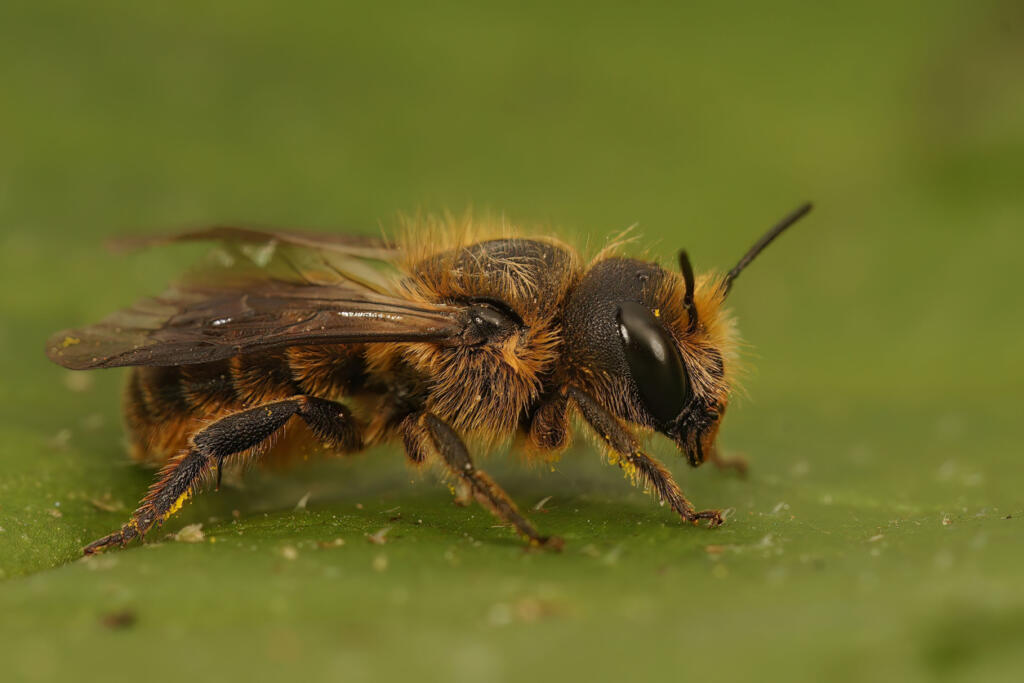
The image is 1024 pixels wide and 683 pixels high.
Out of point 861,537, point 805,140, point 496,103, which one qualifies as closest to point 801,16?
point 805,140

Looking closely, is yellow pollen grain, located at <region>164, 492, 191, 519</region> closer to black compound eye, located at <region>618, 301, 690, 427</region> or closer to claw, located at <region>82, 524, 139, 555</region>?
claw, located at <region>82, 524, 139, 555</region>

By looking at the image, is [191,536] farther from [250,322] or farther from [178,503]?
[250,322]

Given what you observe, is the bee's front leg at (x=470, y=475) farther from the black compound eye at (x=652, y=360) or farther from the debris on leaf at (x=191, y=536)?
the debris on leaf at (x=191, y=536)

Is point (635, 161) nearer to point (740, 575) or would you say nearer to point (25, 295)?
point (25, 295)

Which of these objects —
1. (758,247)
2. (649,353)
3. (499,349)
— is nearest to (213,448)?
(499,349)

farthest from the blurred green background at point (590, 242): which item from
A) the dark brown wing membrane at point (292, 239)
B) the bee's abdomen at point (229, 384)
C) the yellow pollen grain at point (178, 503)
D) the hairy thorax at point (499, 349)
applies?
the dark brown wing membrane at point (292, 239)

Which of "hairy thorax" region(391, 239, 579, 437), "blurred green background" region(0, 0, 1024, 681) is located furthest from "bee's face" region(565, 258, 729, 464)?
"blurred green background" region(0, 0, 1024, 681)
